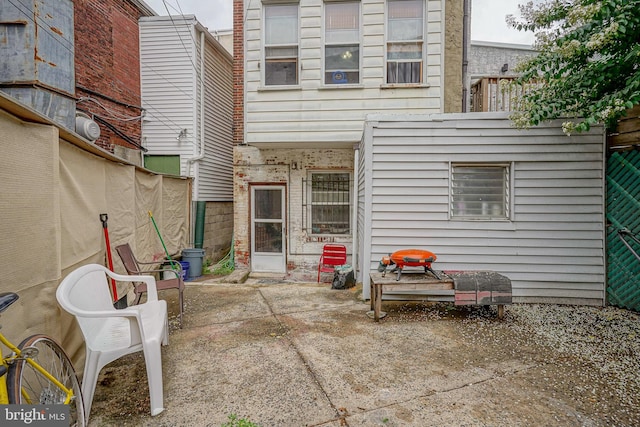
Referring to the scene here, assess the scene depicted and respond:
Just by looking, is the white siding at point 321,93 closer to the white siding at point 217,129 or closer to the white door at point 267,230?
the white door at point 267,230

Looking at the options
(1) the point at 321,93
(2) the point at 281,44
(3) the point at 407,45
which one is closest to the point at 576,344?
(1) the point at 321,93

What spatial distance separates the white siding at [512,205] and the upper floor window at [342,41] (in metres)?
2.24

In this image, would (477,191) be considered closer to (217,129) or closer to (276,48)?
(276,48)

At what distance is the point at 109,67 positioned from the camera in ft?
27.1

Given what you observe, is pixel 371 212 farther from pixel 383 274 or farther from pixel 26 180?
pixel 26 180

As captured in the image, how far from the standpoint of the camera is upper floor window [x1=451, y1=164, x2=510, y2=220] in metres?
5.42

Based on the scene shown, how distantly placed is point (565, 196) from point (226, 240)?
896 centimetres

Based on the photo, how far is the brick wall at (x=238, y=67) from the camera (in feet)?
25.2

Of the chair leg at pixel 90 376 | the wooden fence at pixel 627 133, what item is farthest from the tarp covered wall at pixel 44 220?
the wooden fence at pixel 627 133

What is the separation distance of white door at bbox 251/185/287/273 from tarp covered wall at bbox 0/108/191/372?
13.5ft

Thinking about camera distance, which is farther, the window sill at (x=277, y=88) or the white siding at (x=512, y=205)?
the window sill at (x=277, y=88)

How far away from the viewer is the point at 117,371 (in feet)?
10.8

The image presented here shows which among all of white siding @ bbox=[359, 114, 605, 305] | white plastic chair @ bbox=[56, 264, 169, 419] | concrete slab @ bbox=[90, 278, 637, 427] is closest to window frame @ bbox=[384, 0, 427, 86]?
white siding @ bbox=[359, 114, 605, 305]

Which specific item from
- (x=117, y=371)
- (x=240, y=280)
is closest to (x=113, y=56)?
(x=240, y=280)
